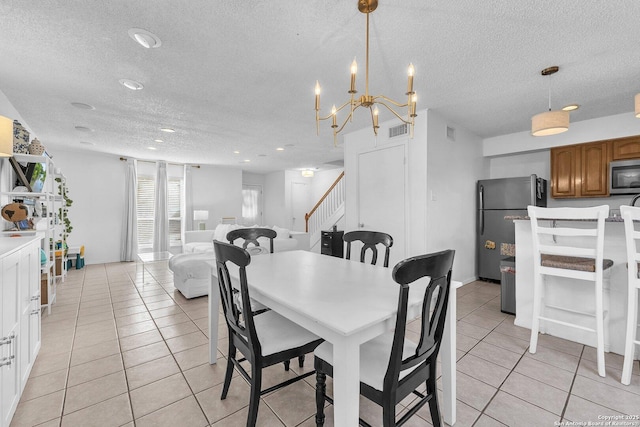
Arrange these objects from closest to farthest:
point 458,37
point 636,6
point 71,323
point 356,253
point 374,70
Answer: point 636,6
point 458,37
point 374,70
point 71,323
point 356,253

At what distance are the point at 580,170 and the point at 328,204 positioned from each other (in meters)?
4.81

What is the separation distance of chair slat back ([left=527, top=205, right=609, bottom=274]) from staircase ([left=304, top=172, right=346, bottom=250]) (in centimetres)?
459

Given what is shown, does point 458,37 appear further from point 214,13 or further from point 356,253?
point 356,253

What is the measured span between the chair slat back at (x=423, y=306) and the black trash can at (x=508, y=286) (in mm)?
2269

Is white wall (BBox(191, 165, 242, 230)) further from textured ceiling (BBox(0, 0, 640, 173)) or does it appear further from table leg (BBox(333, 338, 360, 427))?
table leg (BBox(333, 338, 360, 427))

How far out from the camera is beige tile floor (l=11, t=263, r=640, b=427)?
5.13 feet

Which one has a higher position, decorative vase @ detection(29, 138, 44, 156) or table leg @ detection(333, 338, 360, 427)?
decorative vase @ detection(29, 138, 44, 156)

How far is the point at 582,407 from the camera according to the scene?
162 centimetres

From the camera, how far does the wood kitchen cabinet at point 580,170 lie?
3.83m

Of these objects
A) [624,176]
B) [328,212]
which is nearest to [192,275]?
[328,212]

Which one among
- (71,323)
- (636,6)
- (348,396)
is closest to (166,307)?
(71,323)

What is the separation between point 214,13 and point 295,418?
2.54m

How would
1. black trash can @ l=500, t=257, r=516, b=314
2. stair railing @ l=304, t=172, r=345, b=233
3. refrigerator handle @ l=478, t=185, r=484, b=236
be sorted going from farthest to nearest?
stair railing @ l=304, t=172, r=345, b=233
refrigerator handle @ l=478, t=185, r=484, b=236
black trash can @ l=500, t=257, r=516, b=314

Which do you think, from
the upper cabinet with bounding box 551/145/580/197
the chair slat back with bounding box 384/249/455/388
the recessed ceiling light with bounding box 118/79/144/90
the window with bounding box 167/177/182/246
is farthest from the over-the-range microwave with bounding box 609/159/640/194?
the window with bounding box 167/177/182/246
